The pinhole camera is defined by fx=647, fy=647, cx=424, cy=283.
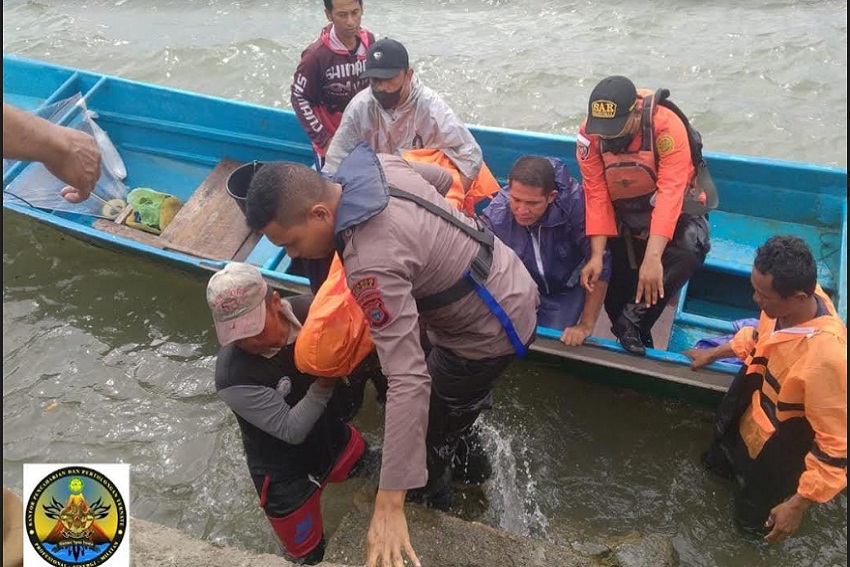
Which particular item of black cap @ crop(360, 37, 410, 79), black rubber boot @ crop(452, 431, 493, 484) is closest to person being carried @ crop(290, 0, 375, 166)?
black cap @ crop(360, 37, 410, 79)

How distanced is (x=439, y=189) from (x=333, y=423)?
1.30 meters

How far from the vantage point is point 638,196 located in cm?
360

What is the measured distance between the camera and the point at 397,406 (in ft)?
7.49

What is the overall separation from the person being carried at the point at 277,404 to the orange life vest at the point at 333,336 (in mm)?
118

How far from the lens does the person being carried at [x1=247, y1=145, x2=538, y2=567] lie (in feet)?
7.51

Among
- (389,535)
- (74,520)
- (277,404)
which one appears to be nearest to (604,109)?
(277,404)

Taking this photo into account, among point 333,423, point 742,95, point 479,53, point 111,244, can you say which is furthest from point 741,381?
point 479,53

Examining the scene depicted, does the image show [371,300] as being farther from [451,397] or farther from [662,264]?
[662,264]

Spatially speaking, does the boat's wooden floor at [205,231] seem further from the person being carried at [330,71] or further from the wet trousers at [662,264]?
the wet trousers at [662,264]

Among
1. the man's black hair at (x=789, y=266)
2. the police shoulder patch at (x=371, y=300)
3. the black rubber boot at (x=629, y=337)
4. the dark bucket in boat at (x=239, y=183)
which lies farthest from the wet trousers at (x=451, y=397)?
the dark bucket in boat at (x=239, y=183)

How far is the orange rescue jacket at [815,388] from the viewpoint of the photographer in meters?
2.61

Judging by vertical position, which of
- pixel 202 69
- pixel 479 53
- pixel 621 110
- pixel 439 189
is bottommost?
pixel 202 69

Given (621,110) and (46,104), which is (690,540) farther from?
(46,104)

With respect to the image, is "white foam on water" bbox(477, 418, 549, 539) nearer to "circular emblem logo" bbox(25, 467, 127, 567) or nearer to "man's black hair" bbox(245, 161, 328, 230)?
"circular emblem logo" bbox(25, 467, 127, 567)
